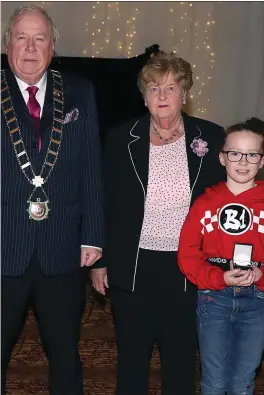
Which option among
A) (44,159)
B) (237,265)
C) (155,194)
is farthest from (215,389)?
(44,159)

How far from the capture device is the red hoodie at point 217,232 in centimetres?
294

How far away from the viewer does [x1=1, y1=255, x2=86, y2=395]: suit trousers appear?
9.73ft

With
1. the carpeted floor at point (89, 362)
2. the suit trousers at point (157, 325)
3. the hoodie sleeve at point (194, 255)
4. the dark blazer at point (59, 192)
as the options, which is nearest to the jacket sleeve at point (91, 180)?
the dark blazer at point (59, 192)

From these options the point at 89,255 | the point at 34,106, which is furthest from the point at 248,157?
the point at 34,106

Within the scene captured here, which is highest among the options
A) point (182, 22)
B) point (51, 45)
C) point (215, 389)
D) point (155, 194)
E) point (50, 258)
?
point (182, 22)

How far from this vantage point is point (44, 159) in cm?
293

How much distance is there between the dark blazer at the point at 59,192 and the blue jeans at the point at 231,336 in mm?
510

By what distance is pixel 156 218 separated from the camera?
306cm

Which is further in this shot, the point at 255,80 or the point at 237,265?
the point at 255,80

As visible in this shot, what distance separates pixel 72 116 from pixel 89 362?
5.94 ft

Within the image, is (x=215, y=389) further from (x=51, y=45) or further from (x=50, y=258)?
(x=51, y=45)

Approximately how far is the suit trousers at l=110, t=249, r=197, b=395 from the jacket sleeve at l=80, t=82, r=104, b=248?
0.69 ft

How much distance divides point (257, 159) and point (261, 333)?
671mm

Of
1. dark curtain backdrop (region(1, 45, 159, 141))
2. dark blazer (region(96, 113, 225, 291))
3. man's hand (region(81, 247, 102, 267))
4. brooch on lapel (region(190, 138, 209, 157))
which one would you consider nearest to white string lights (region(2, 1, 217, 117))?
dark curtain backdrop (region(1, 45, 159, 141))
